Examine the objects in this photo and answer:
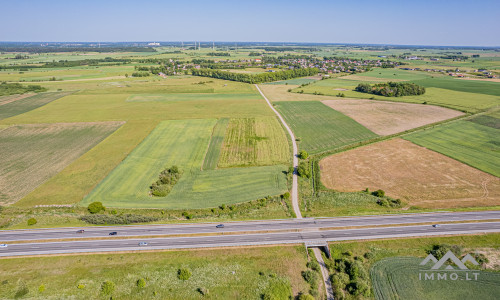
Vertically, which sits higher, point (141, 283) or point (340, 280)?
point (141, 283)

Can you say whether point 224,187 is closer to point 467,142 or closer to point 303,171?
point 303,171

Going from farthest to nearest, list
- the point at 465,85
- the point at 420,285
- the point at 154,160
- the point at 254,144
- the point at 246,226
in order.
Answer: the point at 465,85
the point at 254,144
the point at 154,160
the point at 246,226
the point at 420,285

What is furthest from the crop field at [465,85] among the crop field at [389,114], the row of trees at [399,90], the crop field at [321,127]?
the crop field at [321,127]

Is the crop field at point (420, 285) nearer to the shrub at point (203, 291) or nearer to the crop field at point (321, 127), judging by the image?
the shrub at point (203, 291)

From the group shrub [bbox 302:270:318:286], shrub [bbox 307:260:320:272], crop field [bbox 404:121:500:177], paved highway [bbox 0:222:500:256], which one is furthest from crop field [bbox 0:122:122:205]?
crop field [bbox 404:121:500:177]

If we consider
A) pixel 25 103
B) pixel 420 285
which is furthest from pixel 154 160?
pixel 25 103

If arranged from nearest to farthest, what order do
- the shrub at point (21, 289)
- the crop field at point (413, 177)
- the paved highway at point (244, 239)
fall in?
the shrub at point (21, 289) < the paved highway at point (244, 239) < the crop field at point (413, 177)

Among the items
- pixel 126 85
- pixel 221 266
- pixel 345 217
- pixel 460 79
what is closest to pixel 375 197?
pixel 345 217
